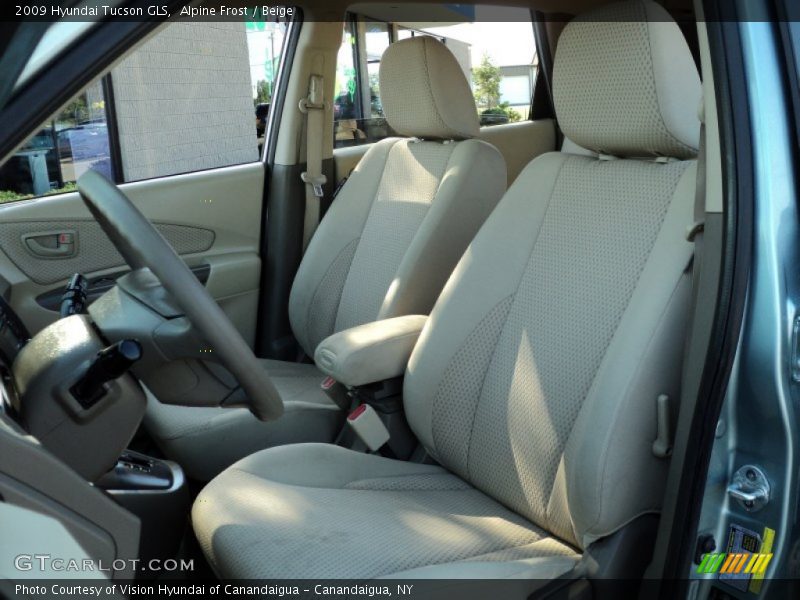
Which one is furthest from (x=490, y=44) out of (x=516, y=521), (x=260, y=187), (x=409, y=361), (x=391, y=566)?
(x=391, y=566)

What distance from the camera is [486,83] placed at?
3.65 metres

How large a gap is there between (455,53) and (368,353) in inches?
42.7

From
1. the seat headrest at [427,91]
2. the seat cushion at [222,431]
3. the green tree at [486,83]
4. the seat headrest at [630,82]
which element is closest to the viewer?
the seat headrest at [630,82]

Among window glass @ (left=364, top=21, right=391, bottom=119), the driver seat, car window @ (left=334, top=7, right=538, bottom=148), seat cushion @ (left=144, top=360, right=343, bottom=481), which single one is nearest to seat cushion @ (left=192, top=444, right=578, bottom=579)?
the driver seat

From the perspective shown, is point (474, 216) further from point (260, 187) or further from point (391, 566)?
point (391, 566)

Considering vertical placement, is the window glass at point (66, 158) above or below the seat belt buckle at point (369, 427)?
above

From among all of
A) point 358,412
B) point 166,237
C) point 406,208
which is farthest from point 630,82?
point 166,237

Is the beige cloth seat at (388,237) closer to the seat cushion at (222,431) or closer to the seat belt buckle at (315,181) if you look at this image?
the seat cushion at (222,431)

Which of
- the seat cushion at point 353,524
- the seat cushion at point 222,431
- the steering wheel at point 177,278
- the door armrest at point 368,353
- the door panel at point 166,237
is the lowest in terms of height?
the seat cushion at point 222,431

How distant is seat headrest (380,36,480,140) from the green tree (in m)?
0.98

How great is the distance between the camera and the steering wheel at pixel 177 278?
1.18 meters

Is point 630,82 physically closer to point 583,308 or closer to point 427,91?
point 583,308

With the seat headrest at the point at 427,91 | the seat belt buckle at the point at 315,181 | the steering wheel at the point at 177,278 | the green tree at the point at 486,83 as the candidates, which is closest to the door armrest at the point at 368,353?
the steering wheel at the point at 177,278

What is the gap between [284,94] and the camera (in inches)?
115
